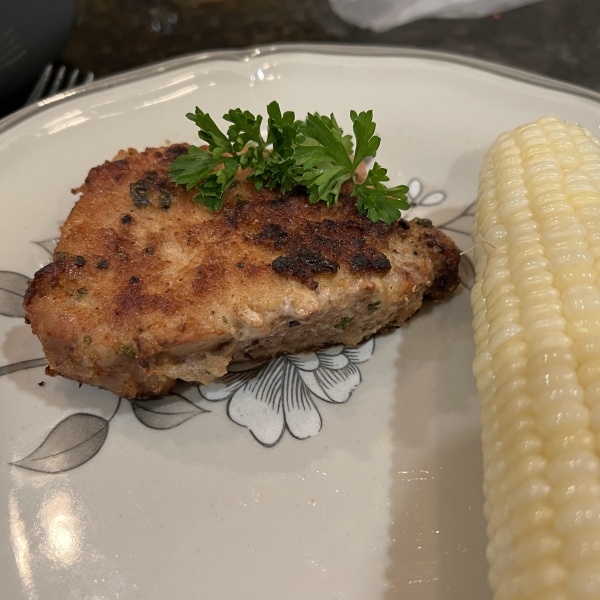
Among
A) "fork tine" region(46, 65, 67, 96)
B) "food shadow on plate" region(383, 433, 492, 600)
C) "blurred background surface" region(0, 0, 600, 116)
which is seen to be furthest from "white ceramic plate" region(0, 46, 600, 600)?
"blurred background surface" region(0, 0, 600, 116)

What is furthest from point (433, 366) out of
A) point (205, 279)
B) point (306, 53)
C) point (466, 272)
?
point (306, 53)

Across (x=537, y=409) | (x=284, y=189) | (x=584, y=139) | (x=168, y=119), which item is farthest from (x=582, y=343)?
(x=168, y=119)

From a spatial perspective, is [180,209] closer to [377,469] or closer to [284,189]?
[284,189]

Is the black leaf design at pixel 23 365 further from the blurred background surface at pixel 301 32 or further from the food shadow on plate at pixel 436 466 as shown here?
the blurred background surface at pixel 301 32

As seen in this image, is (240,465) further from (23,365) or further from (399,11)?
(399,11)

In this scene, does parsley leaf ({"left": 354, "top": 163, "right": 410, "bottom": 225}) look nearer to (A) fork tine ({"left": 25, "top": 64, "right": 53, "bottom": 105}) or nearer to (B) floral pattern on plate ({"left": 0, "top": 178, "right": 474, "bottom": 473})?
(B) floral pattern on plate ({"left": 0, "top": 178, "right": 474, "bottom": 473})

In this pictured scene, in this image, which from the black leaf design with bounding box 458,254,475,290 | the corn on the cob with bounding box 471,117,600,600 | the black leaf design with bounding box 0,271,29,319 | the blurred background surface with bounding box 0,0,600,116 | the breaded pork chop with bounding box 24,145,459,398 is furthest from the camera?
the blurred background surface with bounding box 0,0,600,116
